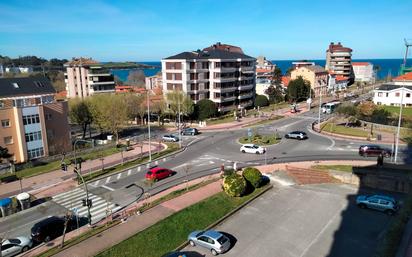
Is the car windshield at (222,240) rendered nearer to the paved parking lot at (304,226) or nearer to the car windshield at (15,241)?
the paved parking lot at (304,226)

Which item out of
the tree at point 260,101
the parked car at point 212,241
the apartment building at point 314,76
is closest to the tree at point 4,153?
the parked car at point 212,241

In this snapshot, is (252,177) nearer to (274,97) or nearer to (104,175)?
(104,175)

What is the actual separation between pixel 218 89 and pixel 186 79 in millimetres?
9644

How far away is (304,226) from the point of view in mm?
27703

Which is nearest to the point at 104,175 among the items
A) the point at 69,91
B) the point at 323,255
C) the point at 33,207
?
the point at 33,207

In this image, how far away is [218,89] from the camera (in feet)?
284

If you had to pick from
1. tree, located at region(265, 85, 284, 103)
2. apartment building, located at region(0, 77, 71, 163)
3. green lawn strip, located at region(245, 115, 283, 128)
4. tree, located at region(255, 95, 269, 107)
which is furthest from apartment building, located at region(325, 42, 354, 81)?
apartment building, located at region(0, 77, 71, 163)

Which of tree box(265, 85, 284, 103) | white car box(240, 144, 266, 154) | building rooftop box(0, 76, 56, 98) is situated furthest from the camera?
tree box(265, 85, 284, 103)

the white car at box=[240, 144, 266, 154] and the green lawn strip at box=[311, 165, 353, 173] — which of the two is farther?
the white car at box=[240, 144, 266, 154]

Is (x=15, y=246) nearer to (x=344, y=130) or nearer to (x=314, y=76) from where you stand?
(x=344, y=130)

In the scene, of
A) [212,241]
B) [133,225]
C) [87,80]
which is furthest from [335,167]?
[87,80]

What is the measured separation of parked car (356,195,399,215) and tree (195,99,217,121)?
51.4 meters

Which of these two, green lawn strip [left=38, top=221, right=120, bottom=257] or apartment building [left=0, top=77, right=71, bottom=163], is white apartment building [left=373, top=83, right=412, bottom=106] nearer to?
apartment building [left=0, top=77, right=71, bottom=163]

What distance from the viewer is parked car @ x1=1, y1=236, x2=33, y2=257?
79.6ft
